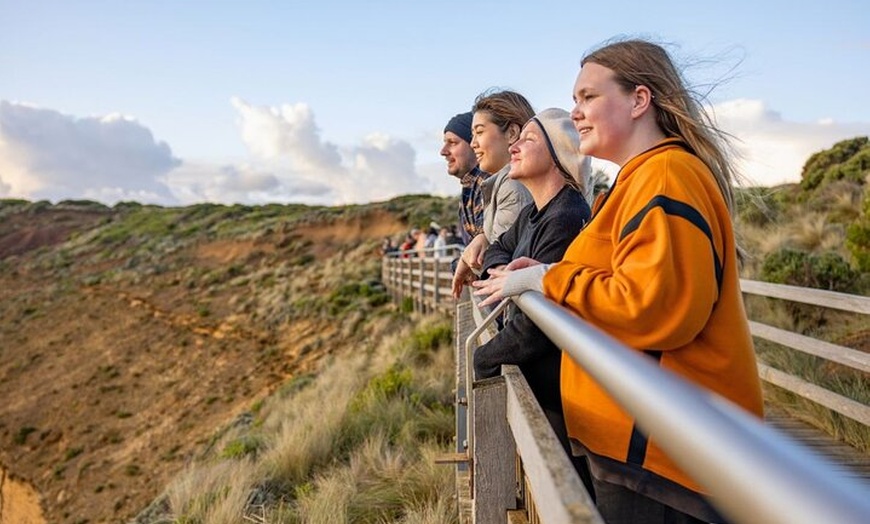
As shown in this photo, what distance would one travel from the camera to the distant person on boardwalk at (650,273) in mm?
1462

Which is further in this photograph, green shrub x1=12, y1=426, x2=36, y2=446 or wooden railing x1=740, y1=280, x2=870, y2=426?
green shrub x1=12, y1=426, x2=36, y2=446

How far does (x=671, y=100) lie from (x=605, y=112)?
175 millimetres

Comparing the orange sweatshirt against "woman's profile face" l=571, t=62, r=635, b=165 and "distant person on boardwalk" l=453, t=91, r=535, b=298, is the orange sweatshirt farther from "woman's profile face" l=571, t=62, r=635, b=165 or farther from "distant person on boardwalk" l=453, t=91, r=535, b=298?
"distant person on boardwalk" l=453, t=91, r=535, b=298

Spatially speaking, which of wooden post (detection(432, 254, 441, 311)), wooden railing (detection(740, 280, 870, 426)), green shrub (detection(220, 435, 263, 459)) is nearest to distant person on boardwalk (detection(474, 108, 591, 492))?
wooden railing (detection(740, 280, 870, 426))

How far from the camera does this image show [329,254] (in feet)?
110

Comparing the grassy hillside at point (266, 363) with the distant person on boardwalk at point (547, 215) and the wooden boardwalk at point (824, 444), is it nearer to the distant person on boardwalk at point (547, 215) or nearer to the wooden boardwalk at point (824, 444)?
the wooden boardwalk at point (824, 444)

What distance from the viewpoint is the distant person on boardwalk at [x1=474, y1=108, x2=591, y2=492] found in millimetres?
2092

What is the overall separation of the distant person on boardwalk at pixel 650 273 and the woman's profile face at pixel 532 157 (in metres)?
0.61

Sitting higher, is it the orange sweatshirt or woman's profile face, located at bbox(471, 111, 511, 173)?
woman's profile face, located at bbox(471, 111, 511, 173)

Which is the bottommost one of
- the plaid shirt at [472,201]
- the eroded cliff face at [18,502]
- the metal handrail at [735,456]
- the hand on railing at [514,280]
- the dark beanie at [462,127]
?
the eroded cliff face at [18,502]

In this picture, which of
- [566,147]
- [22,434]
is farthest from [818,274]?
[22,434]

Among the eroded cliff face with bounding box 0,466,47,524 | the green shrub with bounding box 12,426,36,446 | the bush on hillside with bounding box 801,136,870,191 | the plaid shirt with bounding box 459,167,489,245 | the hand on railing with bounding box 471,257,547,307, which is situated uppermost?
the bush on hillside with bounding box 801,136,870,191

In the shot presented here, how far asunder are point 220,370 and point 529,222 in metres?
18.0

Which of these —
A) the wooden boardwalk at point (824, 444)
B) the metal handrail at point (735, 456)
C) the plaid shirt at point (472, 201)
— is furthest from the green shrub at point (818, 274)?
the metal handrail at point (735, 456)
